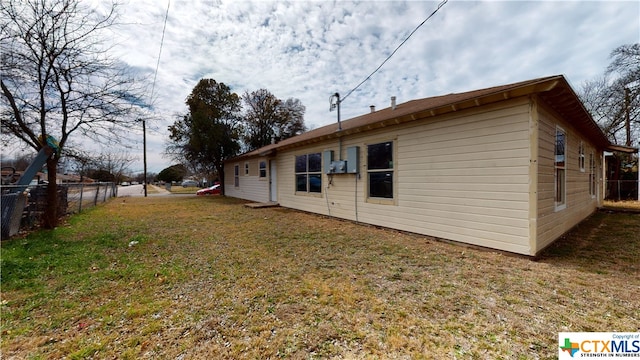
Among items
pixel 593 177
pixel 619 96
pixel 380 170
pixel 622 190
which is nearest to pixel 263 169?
pixel 380 170

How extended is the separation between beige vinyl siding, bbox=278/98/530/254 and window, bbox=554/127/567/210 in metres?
1.70

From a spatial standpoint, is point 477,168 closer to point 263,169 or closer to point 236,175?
point 263,169

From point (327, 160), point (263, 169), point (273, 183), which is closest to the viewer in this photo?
point (327, 160)

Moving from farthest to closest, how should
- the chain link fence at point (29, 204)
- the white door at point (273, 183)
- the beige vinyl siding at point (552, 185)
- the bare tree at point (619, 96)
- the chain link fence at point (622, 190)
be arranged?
the chain link fence at point (622, 190), the bare tree at point (619, 96), the white door at point (273, 183), the chain link fence at point (29, 204), the beige vinyl siding at point (552, 185)

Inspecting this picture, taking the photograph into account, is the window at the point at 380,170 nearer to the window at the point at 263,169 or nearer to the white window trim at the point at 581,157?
the white window trim at the point at 581,157

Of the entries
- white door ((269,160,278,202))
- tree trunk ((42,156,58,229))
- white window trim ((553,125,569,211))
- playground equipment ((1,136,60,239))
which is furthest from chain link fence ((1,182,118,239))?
white window trim ((553,125,569,211))

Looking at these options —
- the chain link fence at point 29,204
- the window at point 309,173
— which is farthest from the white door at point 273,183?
the chain link fence at point 29,204

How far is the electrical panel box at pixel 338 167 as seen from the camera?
24.1 feet

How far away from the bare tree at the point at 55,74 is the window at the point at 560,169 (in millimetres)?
9595

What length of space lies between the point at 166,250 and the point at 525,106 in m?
6.46

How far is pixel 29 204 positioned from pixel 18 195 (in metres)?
0.84

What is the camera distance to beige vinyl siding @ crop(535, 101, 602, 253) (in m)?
4.18

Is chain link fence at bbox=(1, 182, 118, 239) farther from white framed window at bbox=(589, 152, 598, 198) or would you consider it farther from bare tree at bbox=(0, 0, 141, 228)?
white framed window at bbox=(589, 152, 598, 198)

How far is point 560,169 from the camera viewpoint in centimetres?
541
